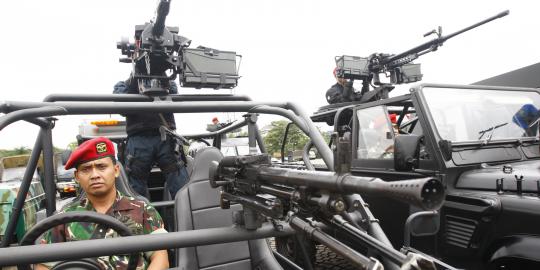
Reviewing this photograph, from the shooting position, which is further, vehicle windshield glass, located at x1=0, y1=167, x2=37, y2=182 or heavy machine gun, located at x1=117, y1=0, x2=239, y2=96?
vehicle windshield glass, located at x1=0, y1=167, x2=37, y2=182

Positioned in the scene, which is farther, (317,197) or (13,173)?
(13,173)

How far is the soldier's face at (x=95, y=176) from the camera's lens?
203 centimetres

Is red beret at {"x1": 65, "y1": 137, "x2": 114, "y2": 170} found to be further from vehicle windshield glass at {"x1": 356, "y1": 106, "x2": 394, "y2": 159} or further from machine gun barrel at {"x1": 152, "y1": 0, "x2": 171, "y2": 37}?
vehicle windshield glass at {"x1": 356, "y1": 106, "x2": 394, "y2": 159}

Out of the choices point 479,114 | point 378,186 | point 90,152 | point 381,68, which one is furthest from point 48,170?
point 381,68

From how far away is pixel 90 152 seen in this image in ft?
6.68

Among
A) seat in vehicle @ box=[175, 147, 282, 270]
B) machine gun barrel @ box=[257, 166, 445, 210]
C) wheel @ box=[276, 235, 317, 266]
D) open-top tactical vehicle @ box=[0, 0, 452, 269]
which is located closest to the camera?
machine gun barrel @ box=[257, 166, 445, 210]

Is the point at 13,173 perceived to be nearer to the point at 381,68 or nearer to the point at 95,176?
the point at 95,176

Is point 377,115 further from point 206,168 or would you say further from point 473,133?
point 206,168

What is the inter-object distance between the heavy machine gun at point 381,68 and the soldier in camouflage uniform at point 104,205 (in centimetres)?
432

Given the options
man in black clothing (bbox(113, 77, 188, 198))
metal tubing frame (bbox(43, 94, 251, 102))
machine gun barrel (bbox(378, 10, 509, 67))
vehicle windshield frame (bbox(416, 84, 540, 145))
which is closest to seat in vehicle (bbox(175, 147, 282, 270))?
metal tubing frame (bbox(43, 94, 251, 102))

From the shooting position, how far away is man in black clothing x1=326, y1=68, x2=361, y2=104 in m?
5.87

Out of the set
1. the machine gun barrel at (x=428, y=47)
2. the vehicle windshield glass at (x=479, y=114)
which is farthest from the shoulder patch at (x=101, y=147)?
the machine gun barrel at (x=428, y=47)

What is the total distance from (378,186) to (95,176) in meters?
1.67

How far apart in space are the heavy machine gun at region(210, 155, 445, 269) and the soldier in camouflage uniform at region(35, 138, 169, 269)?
2.16 ft
